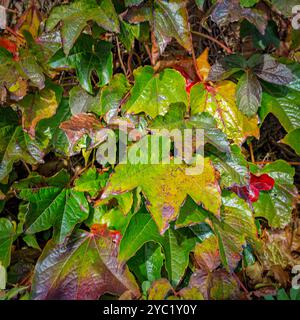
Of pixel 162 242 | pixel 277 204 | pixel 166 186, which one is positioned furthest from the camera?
pixel 277 204

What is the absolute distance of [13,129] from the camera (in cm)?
107

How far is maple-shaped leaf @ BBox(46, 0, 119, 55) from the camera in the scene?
2.81 ft

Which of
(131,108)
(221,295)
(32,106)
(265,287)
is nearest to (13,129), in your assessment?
(32,106)

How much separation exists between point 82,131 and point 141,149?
0.49 ft

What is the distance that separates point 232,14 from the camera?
0.90 metres

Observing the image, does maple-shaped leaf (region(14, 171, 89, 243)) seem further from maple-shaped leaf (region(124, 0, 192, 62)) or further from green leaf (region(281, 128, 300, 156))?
green leaf (region(281, 128, 300, 156))

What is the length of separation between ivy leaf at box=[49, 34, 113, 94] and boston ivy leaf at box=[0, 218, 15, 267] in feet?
1.45

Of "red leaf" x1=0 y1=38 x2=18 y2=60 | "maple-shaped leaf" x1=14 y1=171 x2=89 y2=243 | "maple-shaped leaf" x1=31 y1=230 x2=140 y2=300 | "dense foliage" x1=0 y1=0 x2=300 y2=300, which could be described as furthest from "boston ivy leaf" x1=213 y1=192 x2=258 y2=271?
"red leaf" x1=0 y1=38 x2=18 y2=60

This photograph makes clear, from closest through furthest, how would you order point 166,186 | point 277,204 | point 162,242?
point 166,186 → point 162,242 → point 277,204

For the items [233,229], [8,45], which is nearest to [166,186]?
[233,229]

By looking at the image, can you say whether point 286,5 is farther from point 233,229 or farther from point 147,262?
point 147,262

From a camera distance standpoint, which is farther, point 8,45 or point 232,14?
point 8,45

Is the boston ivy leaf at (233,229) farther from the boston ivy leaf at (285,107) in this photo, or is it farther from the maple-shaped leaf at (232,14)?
the maple-shaped leaf at (232,14)

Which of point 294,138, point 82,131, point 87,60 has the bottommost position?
point 294,138
